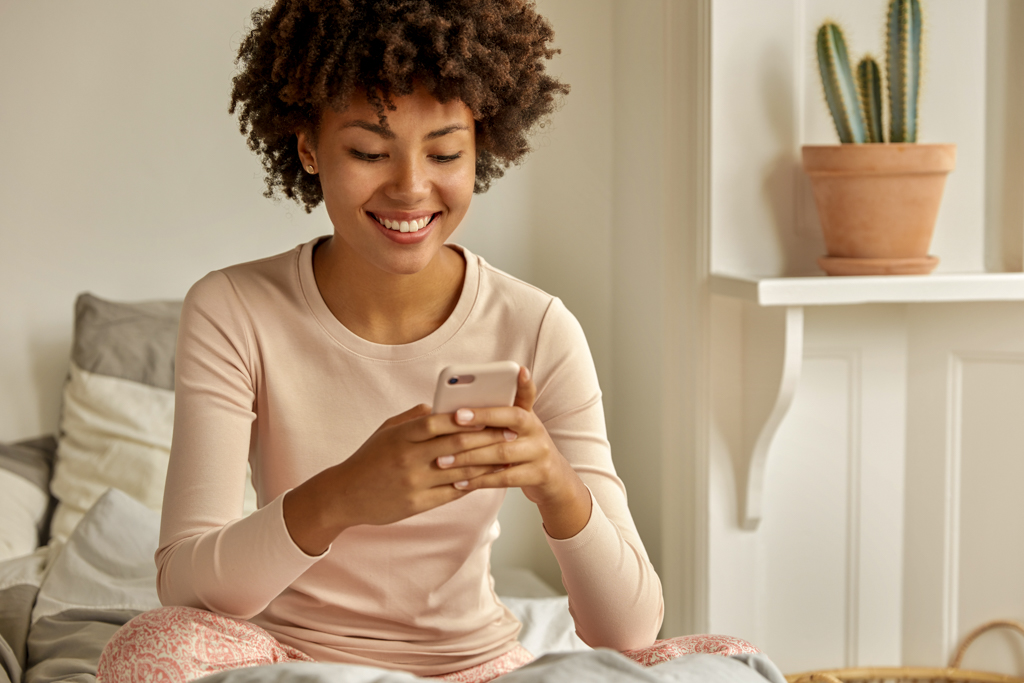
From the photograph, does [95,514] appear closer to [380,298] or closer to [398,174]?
[380,298]

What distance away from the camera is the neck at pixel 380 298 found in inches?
38.6

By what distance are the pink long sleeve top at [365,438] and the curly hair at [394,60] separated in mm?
176

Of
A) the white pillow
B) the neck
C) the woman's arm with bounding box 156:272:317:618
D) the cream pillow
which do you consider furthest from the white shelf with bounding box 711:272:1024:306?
the white pillow

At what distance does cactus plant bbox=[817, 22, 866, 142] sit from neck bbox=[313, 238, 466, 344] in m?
0.76

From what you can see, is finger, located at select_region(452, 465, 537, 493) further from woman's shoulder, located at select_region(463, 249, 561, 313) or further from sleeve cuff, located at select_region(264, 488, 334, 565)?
woman's shoulder, located at select_region(463, 249, 561, 313)

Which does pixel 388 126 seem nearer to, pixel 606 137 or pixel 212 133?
pixel 606 137

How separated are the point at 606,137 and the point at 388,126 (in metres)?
1.10

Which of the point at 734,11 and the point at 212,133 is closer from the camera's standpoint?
the point at 734,11

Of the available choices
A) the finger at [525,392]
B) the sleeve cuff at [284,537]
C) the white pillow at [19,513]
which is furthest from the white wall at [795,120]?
the white pillow at [19,513]

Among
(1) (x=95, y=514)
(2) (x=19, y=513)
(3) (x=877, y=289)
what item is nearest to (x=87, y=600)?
(1) (x=95, y=514)

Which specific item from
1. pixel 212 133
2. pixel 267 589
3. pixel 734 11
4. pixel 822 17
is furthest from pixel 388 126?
pixel 212 133

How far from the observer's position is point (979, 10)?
154 centimetres

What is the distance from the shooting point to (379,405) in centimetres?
96

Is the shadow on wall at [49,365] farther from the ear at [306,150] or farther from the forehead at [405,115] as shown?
the forehead at [405,115]
